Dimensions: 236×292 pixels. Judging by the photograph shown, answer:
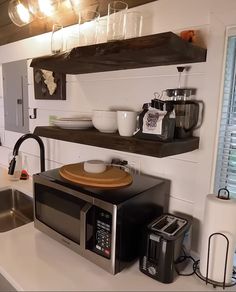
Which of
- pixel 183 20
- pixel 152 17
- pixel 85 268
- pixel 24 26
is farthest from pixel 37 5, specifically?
pixel 85 268

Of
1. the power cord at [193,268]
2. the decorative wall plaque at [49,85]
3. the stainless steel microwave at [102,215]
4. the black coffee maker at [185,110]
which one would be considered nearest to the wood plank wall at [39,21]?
the decorative wall plaque at [49,85]

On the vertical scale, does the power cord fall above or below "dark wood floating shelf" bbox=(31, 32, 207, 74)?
below

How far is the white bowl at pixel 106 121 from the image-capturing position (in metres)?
1.07

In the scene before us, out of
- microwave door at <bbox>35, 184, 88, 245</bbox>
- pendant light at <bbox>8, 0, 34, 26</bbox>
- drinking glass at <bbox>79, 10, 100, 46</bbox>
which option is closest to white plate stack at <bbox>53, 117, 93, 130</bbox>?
microwave door at <bbox>35, 184, 88, 245</bbox>

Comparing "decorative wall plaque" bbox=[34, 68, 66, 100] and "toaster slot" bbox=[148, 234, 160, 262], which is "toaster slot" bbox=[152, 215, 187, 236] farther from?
"decorative wall plaque" bbox=[34, 68, 66, 100]

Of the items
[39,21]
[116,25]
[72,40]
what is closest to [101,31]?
[116,25]

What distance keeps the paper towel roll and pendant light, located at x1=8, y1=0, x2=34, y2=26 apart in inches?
63.5

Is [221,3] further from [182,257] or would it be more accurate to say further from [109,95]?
[182,257]

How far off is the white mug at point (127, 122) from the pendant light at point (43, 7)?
1005mm

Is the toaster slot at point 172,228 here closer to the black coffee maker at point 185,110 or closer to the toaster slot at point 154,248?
the toaster slot at point 154,248

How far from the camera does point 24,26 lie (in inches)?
70.6

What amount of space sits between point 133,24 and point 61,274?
1.06 meters

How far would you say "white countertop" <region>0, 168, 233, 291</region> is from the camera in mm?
853

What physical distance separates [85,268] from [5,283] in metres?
0.30
